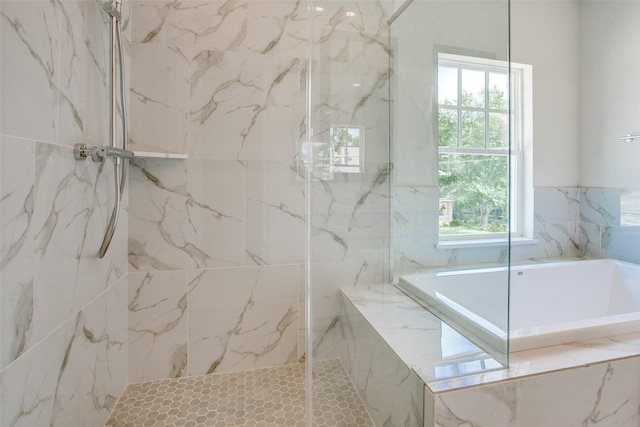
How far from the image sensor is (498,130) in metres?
1.26

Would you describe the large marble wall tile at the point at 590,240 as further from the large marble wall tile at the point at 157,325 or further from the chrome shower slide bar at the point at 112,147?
the chrome shower slide bar at the point at 112,147

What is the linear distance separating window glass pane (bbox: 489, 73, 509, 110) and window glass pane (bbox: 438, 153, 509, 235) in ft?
0.68

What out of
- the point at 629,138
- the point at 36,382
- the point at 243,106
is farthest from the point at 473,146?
the point at 36,382

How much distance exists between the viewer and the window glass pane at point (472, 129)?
134 cm

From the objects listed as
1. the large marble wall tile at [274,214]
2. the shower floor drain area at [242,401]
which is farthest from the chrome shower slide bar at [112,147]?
the shower floor drain area at [242,401]

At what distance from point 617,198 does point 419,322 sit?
6.05ft

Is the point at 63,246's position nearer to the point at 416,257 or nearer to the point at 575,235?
the point at 416,257

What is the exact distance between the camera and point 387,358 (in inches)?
49.3

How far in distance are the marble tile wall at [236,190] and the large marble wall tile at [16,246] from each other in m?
0.77

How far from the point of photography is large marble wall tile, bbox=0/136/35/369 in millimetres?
815

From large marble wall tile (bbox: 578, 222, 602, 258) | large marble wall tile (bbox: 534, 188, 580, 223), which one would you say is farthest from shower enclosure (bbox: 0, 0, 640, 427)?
large marble wall tile (bbox: 534, 188, 580, 223)

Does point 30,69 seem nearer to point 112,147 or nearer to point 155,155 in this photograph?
point 112,147

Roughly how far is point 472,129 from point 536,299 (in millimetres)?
1315

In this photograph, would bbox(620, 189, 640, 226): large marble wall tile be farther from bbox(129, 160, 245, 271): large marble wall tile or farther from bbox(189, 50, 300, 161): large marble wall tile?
bbox(129, 160, 245, 271): large marble wall tile
